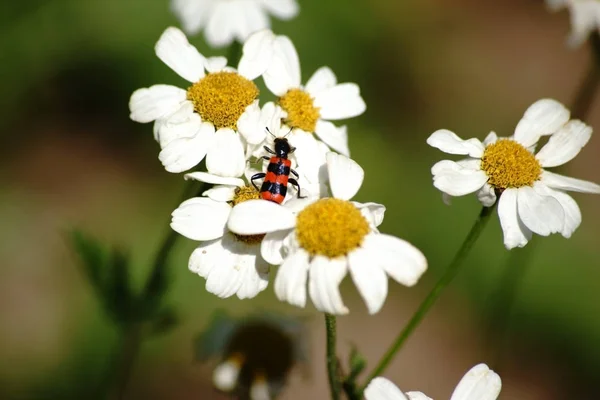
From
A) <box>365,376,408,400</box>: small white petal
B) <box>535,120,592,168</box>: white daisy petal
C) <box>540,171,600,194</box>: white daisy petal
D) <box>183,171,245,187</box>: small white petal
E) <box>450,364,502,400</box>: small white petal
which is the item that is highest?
<box>535,120,592,168</box>: white daisy petal

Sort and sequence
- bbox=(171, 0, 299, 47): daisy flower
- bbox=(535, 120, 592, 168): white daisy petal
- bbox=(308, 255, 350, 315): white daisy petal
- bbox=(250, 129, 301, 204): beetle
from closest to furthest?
bbox=(308, 255, 350, 315): white daisy petal
bbox=(250, 129, 301, 204): beetle
bbox=(535, 120, 592, 168): white daisy petal
bbox=(171, 0, 299, 47): daisy flower

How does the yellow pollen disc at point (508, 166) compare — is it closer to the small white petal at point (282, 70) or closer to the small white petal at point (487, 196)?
the small white petal at point (487, 196)

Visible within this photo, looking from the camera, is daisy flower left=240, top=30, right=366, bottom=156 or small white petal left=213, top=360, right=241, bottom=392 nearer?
daisy flower left=240, top=30, right=366, bottom=156

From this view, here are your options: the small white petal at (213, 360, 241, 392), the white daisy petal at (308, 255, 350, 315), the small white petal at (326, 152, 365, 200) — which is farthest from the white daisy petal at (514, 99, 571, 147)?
the small white petal at (213, 360, 241, 392)

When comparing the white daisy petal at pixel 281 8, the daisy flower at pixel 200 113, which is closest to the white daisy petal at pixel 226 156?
the daisy flower at pixel 200 113

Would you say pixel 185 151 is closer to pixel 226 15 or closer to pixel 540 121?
pixel 540 121

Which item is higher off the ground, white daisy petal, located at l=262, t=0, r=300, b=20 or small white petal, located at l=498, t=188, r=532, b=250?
white daisy petal, located at l=262, t=0, r=300, b=20

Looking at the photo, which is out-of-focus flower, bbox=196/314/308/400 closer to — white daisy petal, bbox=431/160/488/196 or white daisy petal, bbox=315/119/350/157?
white daisy petal, bbox=315/119/350/157
